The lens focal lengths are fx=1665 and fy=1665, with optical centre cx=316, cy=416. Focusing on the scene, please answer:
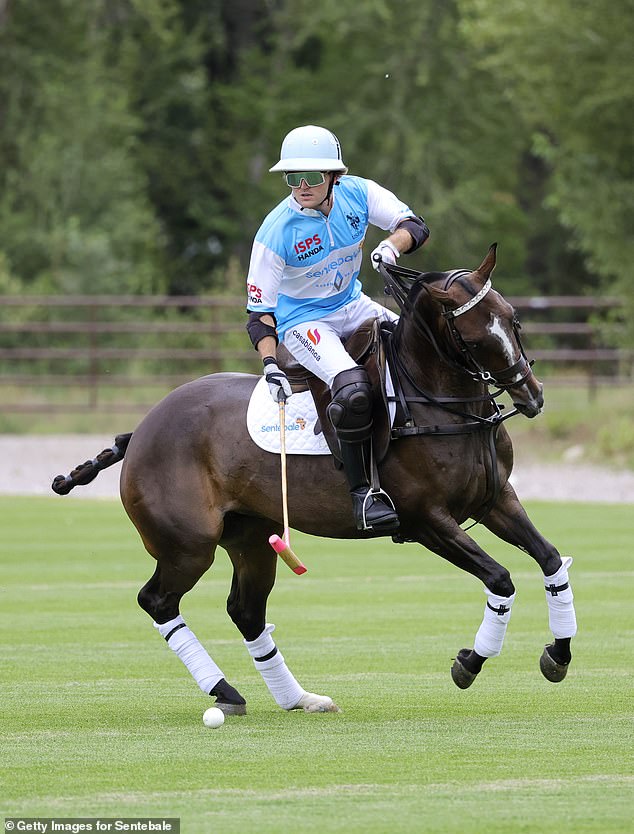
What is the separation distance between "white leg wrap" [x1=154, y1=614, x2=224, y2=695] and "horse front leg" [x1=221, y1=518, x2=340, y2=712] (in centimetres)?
24

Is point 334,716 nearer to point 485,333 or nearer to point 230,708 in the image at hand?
point 230,708

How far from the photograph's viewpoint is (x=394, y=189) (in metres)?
42.6

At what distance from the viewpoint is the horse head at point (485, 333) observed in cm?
802

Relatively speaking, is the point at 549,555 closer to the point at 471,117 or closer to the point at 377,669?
the point at 377,669

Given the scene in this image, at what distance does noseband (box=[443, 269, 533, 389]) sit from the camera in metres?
8.02

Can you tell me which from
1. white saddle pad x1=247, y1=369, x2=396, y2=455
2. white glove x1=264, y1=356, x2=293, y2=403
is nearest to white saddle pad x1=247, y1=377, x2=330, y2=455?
white saddle pad x1=247, y1=369, x2=396, y2=455

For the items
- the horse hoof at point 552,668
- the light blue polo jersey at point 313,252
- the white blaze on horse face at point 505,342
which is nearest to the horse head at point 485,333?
the white blaze on horse face at point 505,342

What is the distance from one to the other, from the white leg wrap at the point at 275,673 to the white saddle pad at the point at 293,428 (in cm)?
95

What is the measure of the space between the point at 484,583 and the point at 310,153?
2.30m

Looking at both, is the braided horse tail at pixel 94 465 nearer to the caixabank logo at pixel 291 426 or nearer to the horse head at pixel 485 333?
the caixabank logo at pixel 291 426

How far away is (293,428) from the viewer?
28.3ft

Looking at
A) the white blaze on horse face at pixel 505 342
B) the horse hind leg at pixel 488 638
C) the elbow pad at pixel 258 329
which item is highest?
the white blaze on horse face at pixel 505 342

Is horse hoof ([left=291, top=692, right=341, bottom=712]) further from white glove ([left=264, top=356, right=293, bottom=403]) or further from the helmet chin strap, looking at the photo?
the helmet chin strap

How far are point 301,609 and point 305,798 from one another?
6.94 metres
